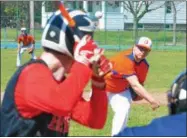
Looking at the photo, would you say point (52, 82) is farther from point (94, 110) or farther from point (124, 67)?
point (124, 67)

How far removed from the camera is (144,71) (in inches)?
324

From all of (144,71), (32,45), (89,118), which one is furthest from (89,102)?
(32,45)

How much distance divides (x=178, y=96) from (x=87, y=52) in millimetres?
905

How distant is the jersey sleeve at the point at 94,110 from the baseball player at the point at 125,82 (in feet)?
13.1

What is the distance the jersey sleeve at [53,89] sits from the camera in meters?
3.03

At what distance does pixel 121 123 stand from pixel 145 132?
18.2 feet

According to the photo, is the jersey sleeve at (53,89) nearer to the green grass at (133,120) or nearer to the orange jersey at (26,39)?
the green grass at (133,120)

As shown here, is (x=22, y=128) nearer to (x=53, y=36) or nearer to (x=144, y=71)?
(x=53, y=36)

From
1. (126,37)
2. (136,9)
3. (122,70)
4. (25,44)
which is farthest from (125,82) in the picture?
(126,37)

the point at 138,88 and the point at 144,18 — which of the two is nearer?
Result: the point at 138,88

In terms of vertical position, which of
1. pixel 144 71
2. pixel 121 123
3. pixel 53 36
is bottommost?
pixel 121 123

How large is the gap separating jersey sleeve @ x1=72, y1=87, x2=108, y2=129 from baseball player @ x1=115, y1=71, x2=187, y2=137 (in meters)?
1.30

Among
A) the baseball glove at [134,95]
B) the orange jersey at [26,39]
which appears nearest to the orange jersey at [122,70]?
the baseball glove at [134,95]

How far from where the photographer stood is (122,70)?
25.8 feet
